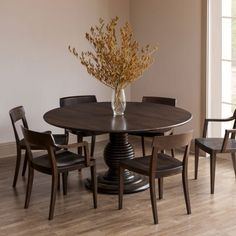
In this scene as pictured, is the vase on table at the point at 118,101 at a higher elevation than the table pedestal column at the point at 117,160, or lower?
higher

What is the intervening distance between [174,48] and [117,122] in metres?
1.96

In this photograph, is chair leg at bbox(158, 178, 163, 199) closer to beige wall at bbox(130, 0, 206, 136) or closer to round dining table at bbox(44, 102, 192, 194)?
round dining table at bbox(44, 102, 192, 194)

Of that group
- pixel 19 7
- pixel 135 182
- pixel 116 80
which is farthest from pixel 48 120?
pixel 19 7

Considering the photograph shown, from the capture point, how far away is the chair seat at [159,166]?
4.04m

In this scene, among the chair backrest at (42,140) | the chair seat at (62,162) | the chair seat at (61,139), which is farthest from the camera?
the chair seat at (61,139)

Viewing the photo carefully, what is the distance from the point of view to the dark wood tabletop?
422cm

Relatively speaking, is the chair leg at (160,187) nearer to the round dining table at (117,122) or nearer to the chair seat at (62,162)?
the round dining table at (117,122)

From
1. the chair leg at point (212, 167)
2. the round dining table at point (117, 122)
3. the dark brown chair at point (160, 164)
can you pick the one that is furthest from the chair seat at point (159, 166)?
the chair leg at point (212, 167)

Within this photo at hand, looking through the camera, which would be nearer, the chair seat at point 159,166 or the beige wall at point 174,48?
the chair seat at point 159,166

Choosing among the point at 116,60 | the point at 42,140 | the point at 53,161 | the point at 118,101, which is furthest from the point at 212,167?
the point at 42,140

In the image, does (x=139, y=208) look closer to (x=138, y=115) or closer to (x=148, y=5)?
(x=138, y=115)

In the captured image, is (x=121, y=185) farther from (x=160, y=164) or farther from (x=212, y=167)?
(x=212, y=167)

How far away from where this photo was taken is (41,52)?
6.04m

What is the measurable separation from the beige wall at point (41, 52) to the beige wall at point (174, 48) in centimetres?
47
